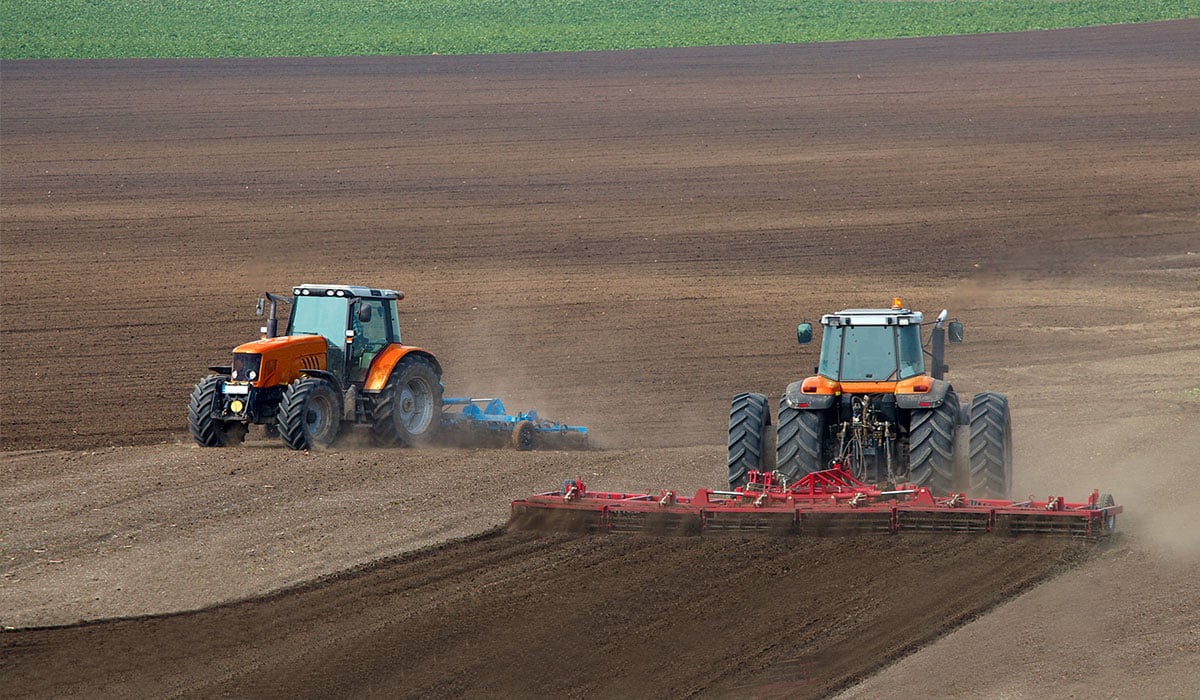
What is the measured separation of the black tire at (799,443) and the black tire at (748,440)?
359mm

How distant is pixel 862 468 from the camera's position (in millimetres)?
14984

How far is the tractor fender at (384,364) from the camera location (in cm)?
1912

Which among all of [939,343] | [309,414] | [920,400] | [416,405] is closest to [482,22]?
[416,405]

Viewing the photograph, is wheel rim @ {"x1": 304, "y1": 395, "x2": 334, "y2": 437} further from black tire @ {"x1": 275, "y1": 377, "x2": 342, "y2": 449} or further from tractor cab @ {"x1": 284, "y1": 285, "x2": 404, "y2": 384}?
tractor cab @ {"x1": 284, "y1": 285, "x2": 404, "y2": 384}

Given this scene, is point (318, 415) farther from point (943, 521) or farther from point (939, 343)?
point (943, 521)

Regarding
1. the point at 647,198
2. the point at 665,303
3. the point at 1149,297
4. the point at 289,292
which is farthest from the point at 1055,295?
the point at 289,292

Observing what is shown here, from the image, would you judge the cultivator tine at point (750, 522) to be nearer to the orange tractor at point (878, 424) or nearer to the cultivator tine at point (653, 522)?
the cultivator tine at point (653, 522)

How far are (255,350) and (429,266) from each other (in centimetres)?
1075

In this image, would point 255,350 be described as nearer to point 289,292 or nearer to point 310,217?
point 289,292

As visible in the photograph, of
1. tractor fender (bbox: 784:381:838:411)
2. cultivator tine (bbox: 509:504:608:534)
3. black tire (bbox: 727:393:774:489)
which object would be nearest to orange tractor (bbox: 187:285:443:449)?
cultivator tine (bbox: 509:504:608:534)

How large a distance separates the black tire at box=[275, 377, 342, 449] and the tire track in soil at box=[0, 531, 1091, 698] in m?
4.61

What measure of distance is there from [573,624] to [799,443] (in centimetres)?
376

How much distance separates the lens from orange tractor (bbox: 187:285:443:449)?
60.2 feet

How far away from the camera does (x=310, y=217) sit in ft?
104
